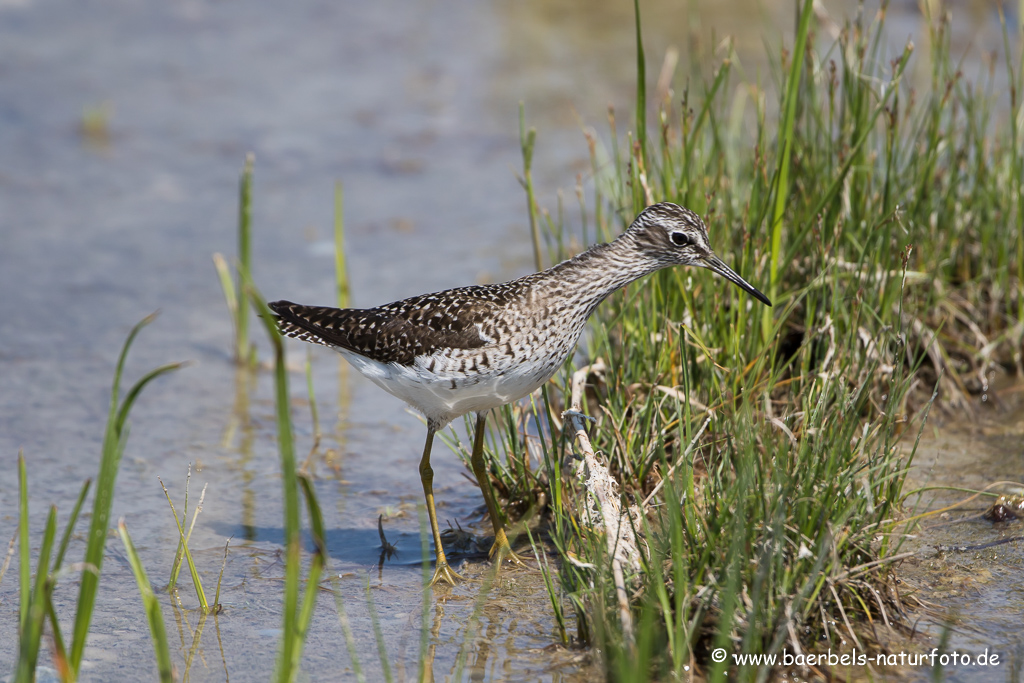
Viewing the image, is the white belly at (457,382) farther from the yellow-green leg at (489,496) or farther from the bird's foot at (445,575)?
the bird's foot at (445,575)

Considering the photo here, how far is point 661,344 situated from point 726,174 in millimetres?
1587

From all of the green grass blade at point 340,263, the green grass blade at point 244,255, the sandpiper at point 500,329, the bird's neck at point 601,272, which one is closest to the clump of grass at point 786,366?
the sandpiper at point 500,329

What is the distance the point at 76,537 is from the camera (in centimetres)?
565

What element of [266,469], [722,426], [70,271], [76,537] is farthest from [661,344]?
[70,271]

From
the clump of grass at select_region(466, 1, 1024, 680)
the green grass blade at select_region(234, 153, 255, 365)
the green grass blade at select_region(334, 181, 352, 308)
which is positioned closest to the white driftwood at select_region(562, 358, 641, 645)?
the clump of grass at select_region(466, 1, 1024, 680)

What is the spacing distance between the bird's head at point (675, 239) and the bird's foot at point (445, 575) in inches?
71.2

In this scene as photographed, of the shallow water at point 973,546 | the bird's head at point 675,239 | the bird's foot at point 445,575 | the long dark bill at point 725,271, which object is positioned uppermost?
the bird's head at point 675,239

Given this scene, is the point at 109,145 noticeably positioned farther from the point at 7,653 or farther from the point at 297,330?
the point at 7,653

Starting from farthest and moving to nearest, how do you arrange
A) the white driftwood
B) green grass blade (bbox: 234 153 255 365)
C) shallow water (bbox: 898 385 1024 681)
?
green grass blade (bbox: 234 153 255 365) < shallow water (bbox: 898 385 1024 681) < the white driftwood

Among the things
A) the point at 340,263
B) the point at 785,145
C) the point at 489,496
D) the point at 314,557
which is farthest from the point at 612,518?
the point at 340,263

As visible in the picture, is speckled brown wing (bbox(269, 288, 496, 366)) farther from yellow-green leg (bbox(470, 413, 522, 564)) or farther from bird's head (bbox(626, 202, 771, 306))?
bird's head (bbox(626, 202, 771, 306))

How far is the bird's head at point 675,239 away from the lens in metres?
5.16

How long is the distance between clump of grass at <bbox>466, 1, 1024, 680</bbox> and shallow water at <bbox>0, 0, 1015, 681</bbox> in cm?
61

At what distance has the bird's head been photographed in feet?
16.9
